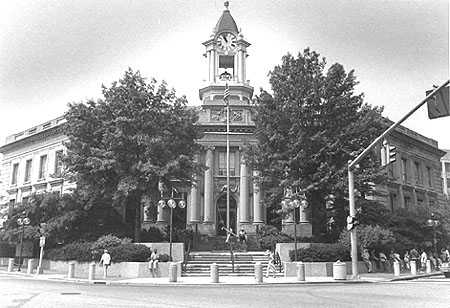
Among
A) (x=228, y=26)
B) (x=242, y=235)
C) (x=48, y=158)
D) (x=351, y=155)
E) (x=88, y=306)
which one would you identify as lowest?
(x=88, y=306)

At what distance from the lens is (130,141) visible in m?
30.4

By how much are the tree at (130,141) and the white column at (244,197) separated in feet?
27.7

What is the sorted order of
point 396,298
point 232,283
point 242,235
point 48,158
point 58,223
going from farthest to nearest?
1. point 48,158
2. point 242,235
3. point 58,223
4. point 232,283
5. point 396,298

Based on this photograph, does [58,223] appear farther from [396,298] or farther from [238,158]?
[396,298]

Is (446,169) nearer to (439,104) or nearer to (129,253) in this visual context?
(129,253)

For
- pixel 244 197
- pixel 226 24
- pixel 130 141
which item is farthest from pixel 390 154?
pixel 226 24

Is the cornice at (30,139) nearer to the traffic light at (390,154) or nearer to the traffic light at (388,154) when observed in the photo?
the traffic light at (388,154)

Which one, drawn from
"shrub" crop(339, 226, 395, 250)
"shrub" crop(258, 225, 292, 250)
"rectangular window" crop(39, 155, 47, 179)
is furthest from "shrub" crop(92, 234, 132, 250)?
"rectangular window" crop(39, 155, 47, 179)

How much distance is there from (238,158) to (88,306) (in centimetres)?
3080

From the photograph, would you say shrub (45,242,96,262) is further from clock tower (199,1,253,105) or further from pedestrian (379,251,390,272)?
clock tower (199,1,253,105)

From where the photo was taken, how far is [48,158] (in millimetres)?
47188

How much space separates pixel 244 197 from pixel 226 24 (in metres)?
19.4

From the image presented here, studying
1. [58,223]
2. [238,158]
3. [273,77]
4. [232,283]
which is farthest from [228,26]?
[232,283]

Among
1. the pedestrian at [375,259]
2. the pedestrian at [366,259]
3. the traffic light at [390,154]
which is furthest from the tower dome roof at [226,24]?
the traffic light at [390,154]
